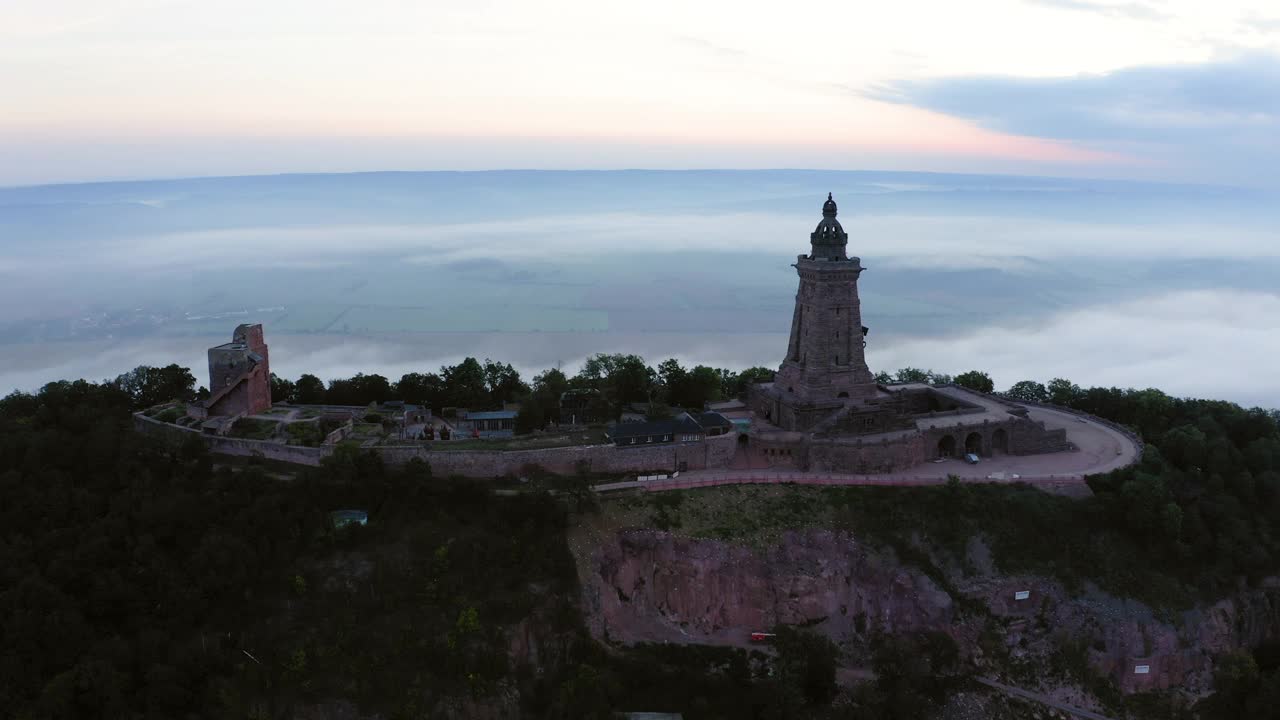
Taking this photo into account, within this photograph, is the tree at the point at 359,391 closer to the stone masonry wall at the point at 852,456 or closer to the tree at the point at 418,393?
the tree at the point at 418,393

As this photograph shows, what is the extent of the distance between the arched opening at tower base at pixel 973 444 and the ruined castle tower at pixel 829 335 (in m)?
5.78

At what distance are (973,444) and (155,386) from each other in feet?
156

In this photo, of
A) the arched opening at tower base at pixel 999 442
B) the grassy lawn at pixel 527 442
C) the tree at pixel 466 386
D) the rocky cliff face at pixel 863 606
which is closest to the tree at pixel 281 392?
the tree at pixel 466 386

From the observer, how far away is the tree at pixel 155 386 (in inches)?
1925

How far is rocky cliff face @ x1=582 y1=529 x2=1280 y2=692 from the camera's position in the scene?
36094mm

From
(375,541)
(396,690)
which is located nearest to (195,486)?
(375,541)

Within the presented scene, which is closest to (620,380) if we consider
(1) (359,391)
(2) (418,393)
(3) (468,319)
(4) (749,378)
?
(4) (749,378)

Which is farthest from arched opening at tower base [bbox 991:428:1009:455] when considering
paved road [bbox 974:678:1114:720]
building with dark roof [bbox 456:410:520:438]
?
building with dark roof [bbox 456:410:520:438]

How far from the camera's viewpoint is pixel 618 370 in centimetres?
5294

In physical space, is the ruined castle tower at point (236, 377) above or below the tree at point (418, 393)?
above

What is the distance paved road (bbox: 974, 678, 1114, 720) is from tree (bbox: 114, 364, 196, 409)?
44.9 m

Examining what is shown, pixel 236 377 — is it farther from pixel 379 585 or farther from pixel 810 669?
pixel 810 669

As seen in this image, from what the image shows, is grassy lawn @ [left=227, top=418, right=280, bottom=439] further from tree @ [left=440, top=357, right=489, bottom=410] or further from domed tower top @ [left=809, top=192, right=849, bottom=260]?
domed tower top @ [left=809, top=192, right=849, bottom=260]

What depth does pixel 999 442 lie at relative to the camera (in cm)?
4653
